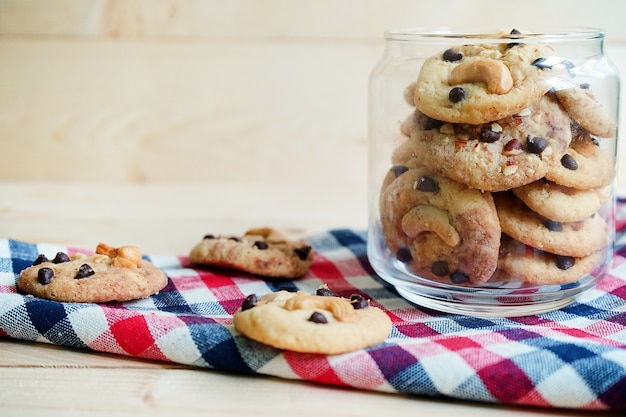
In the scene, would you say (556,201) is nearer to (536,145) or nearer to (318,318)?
(536,145)

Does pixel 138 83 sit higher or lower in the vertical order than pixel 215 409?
higher

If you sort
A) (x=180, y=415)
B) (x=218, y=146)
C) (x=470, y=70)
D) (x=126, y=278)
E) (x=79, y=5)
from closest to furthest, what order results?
1. (x=180, y=415)
2. (x=470, y=70)
3. (x=126, y=278)
4. (x=79, y=5)
5. (x=218, y=146)

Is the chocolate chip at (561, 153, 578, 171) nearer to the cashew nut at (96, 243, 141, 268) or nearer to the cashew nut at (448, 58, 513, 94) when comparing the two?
the cashew nut at (448, 58, 513, 94)

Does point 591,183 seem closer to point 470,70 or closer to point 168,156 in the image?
point 470,70

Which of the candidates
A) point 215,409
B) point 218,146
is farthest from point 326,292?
point 218,146

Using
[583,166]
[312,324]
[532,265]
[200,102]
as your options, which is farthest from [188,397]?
[200,102]

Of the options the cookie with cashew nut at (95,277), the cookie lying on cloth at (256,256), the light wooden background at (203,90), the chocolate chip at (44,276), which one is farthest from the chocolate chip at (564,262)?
the light wooden background at (203,90)
